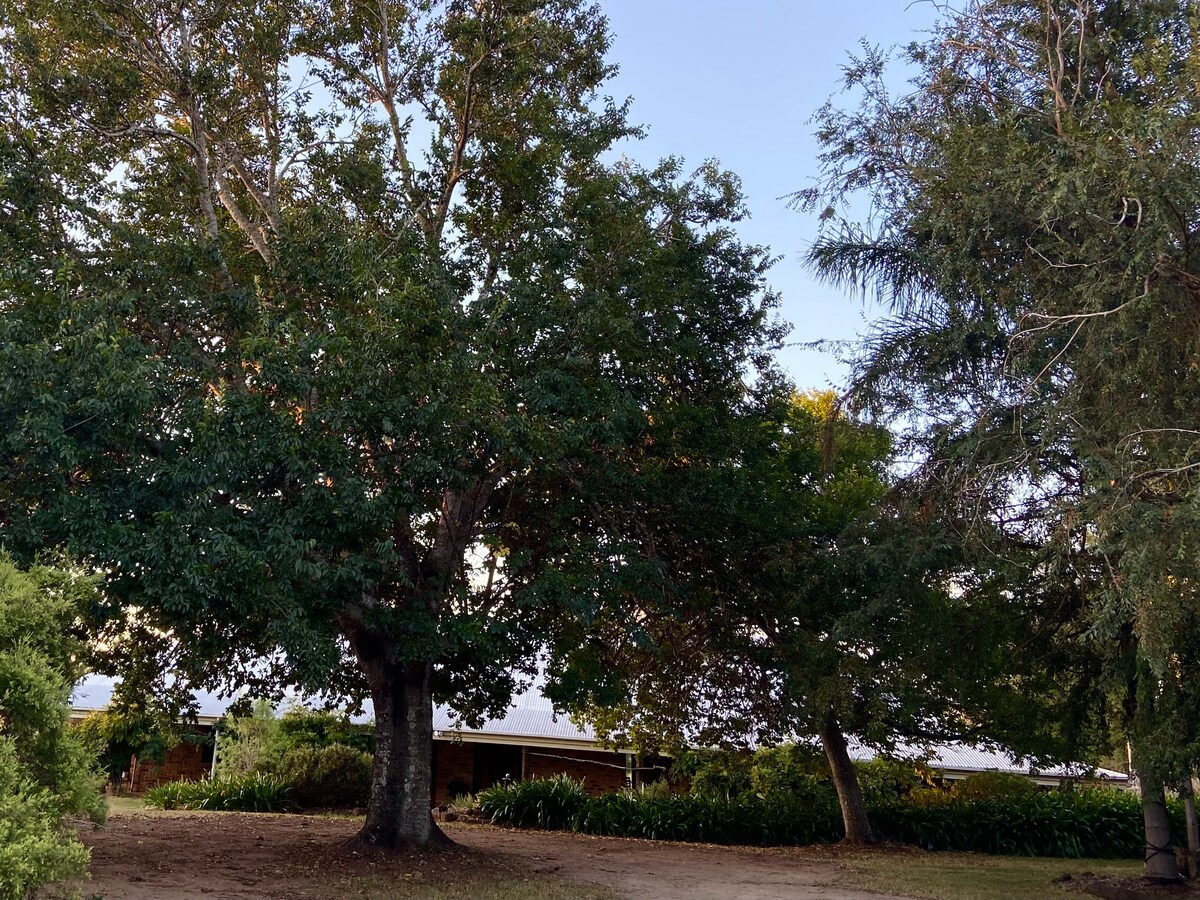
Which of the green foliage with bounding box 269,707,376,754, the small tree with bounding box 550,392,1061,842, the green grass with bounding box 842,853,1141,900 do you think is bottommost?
the green grass with bounding box 842,853,1141,900

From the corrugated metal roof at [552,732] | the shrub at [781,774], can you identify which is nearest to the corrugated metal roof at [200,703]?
the corrugated metal roof at [552,732]

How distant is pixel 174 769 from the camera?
1062 inches

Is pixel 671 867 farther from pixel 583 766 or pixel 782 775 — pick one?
pixel 583 766

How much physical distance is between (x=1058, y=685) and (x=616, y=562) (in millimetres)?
6282

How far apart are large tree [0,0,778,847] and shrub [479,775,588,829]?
17.4 ft

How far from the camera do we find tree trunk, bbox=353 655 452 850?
14016 mm

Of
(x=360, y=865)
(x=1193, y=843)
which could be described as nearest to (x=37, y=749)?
(x=360, y=865)

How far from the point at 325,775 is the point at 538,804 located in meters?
4.87

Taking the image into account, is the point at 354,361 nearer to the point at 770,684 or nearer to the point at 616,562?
the point at 616,562

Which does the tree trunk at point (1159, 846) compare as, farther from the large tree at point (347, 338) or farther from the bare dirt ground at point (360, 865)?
the large tree at point (347, 338)

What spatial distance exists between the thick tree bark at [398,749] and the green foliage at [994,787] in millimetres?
12188

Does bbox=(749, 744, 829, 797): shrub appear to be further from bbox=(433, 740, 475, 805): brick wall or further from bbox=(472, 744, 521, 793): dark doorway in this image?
bbox=(433, 740, 475, 805): brick wall

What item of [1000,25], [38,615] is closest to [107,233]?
[38,615]

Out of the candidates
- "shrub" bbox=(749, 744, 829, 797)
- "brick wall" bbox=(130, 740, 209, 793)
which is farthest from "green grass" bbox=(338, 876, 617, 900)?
"brick wall" bbox=(130, 740, 209, 793)
